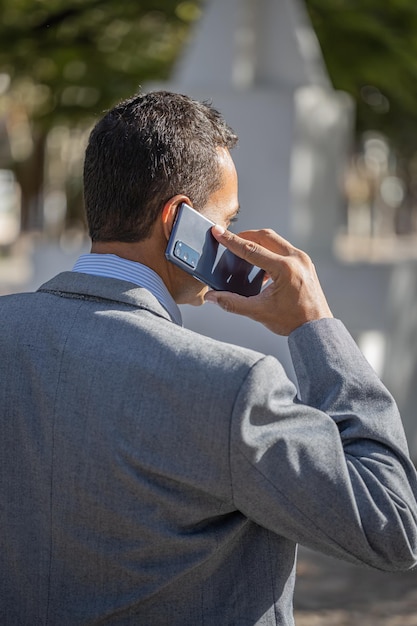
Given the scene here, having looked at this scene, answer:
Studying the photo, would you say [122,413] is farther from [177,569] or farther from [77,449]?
[177,569]

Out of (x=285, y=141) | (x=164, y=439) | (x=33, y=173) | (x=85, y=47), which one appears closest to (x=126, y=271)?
(x=164, y=439)

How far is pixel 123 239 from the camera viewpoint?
1806mm

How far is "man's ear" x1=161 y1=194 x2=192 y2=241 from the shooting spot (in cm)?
180

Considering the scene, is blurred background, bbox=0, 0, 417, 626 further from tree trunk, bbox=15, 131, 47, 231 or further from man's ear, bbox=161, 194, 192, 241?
tree trunk, bbox=15, 131, 47, 231

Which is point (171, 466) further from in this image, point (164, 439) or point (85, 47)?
point (85, 47)

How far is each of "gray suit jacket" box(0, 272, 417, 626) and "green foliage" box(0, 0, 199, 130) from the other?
21.0ft

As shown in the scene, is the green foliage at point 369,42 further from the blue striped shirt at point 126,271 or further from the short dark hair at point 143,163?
the blue striped shirt at point 126,271

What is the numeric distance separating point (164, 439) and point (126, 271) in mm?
349

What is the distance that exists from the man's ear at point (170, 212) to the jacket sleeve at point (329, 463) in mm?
356

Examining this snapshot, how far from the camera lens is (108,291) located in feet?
5.70

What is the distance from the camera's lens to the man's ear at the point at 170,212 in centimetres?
180

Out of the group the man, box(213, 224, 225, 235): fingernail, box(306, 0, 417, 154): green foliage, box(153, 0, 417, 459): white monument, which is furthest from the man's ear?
box(306, 0, 417, 154): green foliage

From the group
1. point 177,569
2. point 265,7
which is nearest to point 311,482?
point 177,569

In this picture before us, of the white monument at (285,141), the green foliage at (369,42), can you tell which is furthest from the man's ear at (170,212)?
the green foliage at (369,42)
